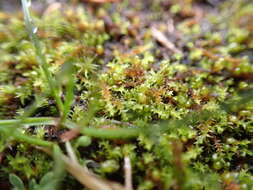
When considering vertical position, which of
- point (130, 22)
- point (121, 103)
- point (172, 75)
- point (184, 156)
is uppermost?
point (130, 22)

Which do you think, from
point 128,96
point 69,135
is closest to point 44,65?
point 69,135

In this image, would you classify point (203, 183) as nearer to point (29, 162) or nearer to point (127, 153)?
point (127, 153)

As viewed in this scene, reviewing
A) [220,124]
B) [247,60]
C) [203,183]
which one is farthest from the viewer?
[247,60]

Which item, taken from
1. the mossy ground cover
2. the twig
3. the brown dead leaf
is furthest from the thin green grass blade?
the twig

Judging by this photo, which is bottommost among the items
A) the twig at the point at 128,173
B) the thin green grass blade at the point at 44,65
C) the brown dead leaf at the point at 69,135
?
the twig at the point at 128,173

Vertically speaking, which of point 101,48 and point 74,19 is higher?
point 74,19

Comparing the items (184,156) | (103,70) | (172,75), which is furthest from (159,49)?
(184,156)

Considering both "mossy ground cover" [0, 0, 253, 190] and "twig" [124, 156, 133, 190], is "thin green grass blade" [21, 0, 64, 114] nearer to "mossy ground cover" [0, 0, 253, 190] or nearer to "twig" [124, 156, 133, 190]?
"mossy ground cover" [0, 0, 253, 190]

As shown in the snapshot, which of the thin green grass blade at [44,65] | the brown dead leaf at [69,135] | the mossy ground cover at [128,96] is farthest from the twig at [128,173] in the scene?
the thin green grass blade at [44,65]

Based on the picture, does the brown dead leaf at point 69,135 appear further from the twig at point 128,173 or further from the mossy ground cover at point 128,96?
the twig at point 128,173
